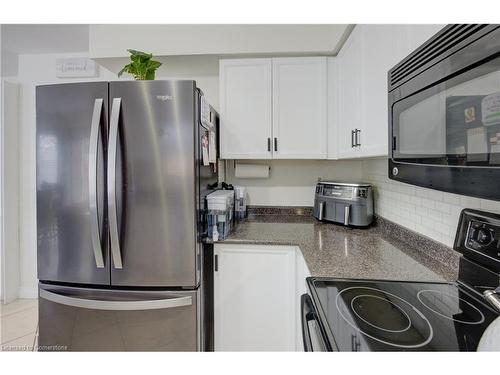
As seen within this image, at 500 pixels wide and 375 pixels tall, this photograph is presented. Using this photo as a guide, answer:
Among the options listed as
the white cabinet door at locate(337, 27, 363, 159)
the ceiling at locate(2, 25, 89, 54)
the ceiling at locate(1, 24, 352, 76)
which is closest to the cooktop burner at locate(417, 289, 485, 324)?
the white cabinet door at locate(337, 27, 363, 159)

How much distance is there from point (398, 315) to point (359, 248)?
609 mm

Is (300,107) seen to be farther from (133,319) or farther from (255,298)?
(133,319)

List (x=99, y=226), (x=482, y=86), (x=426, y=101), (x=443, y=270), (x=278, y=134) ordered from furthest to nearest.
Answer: (x=278, y=134)
(x=99, y=226)
(x=443, y=270)
(x=426, y=101)
(x=482, y=86)

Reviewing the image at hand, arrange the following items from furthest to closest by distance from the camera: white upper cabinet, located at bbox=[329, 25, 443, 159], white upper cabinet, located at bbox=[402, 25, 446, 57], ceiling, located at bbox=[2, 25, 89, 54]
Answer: ceiling, located at bbox=[2, 25, 89, 54], white upper cabinet, located at bbox=[329, 25, 443, 159], white upper cabinet, located at bbox=[402, 25, 446, 57]

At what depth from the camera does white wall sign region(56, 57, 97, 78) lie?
2342mm

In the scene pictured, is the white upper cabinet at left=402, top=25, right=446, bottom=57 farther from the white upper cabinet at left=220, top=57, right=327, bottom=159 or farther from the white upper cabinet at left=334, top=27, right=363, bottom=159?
the white upper cabinet at left=220, top=57, right=327, bottom=159

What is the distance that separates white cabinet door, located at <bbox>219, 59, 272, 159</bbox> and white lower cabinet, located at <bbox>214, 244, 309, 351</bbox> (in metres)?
0.72

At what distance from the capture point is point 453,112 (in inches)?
24.0

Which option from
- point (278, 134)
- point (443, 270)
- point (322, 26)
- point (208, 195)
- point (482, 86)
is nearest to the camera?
point (482, 86)

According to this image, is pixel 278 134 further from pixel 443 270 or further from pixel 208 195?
pixel 443 270
